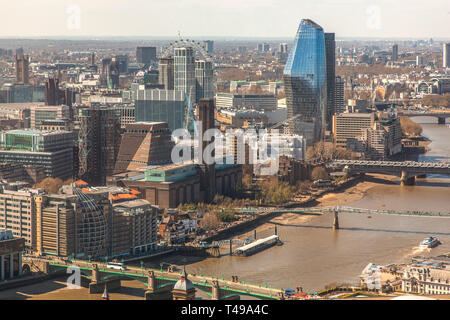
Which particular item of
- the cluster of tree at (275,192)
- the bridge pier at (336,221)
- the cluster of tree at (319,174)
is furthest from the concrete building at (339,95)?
the bridge pier at (336,221)

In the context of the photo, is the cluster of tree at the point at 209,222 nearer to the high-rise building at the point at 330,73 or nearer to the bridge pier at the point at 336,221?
the bridge pier at the point at 336,221

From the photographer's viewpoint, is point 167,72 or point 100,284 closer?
point 100,284

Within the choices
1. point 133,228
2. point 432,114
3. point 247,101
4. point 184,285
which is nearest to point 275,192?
point 133,228

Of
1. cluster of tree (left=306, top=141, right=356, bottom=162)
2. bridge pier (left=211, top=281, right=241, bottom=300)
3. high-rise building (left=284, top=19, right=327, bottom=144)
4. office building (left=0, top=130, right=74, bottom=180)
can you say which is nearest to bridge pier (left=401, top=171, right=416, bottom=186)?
cluster of tree (left=306, top=141, right=356, bottom=162)

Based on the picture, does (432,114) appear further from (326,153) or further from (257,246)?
(257,246)

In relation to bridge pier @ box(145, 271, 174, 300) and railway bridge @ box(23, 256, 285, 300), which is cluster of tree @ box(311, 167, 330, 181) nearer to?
railway bridge @ box(23, 256, 285, 300)
